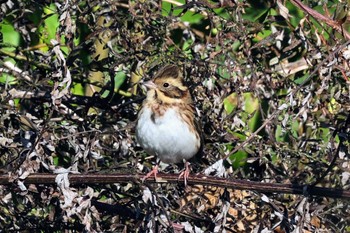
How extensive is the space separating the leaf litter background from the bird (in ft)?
0.23

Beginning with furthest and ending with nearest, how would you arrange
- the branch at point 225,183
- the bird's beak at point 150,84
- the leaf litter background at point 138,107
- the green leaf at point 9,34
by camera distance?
the green leaf at point 9,34 < the bird's beak at point 150,84 < the leaf litter background at point 138,107 < the branch at point 225,183

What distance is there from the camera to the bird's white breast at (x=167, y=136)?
448 centimetres

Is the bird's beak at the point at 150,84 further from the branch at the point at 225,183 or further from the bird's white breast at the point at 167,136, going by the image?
the branch at the point at 225,183

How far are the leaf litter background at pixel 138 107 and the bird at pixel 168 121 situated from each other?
7 cm

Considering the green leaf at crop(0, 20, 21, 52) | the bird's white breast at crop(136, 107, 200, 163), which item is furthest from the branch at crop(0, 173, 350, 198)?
the green leaf at crop(0, 20, 21, 52)

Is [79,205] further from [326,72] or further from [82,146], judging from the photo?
[326,72]

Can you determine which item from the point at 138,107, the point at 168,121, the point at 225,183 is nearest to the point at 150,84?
the point at 168,121

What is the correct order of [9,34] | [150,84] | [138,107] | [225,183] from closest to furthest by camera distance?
[225,183] → [150,84] → [138,107] → [9,34]

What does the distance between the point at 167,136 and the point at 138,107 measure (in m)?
0.48

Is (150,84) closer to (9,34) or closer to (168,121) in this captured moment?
(168,121)

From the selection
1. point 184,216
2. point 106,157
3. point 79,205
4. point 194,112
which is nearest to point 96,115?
point 106,157

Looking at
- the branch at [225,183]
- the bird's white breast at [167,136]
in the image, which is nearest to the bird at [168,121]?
the bird's white breast at [167,136]

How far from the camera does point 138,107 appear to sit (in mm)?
4938

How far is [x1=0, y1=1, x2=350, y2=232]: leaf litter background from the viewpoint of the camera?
4.01 metres
